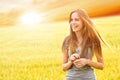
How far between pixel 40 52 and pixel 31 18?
892mm

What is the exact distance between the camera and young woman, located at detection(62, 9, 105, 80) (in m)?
3.24

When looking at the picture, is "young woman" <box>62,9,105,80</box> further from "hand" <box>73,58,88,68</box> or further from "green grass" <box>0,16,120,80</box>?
"green grass" <box>0,16,120,80</box>

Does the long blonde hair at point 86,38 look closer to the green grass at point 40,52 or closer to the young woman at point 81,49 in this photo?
the young woman at point 81,49

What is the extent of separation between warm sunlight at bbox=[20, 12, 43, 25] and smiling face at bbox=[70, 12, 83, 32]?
3.52 meters

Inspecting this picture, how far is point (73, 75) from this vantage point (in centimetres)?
324

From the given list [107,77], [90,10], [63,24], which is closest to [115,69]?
[107,77]

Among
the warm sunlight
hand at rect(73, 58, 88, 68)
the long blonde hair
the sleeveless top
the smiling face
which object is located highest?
the warm sunlight

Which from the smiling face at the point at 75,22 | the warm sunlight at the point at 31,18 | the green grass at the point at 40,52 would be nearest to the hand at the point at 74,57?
the smiling face at the point at 75,22

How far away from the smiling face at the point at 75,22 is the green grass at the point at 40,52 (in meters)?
1.32

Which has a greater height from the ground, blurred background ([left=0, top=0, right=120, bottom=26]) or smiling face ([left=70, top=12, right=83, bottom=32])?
blurred background ([left=0, top=0, right=120, bottom=26])

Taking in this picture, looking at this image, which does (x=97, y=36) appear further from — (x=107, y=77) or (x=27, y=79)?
(x=27, y=79)

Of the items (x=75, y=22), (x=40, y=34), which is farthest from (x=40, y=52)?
(x=75, y=22)

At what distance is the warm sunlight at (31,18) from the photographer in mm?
6945

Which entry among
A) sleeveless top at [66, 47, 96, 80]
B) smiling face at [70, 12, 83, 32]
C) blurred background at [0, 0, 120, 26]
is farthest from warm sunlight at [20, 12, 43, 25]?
sleeveless top at [66, 47, 96, 80]
